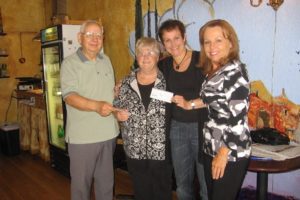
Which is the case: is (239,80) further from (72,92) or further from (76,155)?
(76,155)

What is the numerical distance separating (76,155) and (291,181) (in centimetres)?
179

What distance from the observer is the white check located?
2.16 m

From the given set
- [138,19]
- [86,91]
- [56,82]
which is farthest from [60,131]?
[86,91]

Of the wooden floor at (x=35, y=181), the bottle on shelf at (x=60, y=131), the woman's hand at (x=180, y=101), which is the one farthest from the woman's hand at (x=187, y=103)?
the bottle on shelf at (x=60, y=131)

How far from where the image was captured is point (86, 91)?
7.46ft

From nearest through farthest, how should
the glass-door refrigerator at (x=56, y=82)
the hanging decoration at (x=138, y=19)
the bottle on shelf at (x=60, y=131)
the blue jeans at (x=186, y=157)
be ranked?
the blue jeans at (x=186, y=157)
the hanging decoration at (x=138, y=19)
the glass-door refrigerator at (x=56, y=82)
the bottle on shelf at (x=60, y=131)

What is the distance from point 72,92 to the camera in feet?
7.29

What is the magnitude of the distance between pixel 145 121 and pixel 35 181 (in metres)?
2.51

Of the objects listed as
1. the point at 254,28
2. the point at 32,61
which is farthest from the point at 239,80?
the point at 32,61

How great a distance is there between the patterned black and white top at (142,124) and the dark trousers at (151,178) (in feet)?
0.19

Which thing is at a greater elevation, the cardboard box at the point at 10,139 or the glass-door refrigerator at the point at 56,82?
the glass-door refrigerator at the point at 56,82

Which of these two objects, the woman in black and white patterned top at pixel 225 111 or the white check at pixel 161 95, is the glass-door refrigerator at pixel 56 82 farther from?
the woman in black and white patterned top at pixel 225 111

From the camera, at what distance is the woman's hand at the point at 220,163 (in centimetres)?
177

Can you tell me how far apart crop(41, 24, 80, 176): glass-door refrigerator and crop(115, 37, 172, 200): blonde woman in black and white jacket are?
1.93 metres
